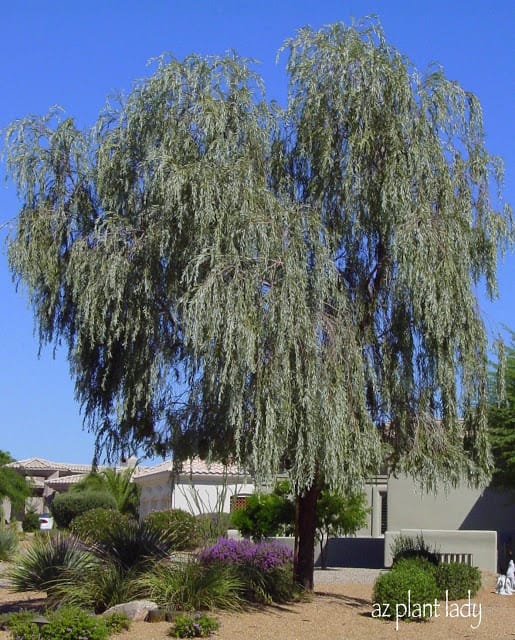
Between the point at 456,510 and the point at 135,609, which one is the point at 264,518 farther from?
the point at 135,609

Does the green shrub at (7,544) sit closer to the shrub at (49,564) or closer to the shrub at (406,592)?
the shrub at (49,564)

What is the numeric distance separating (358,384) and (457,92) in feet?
Answer: 16.3

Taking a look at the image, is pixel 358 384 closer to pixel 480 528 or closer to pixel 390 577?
pixel 390 577

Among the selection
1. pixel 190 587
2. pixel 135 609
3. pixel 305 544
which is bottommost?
pixel 135 609

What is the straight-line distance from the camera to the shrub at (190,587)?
13.9 meters

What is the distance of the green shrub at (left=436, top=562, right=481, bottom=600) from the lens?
57.4 ft

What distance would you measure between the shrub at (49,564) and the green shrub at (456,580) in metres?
6.55

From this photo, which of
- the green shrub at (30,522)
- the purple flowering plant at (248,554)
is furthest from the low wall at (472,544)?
the green shrub at (30,522)

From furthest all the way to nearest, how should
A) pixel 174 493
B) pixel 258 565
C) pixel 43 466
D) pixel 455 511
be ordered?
pixel 43 466 < pixel 174 493 < pixel 455 511 < pixel 258 565

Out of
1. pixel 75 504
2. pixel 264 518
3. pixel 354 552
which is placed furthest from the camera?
pixel 75 504

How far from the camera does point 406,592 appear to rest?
47.7 feet

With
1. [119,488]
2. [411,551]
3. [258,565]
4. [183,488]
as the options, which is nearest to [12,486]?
[119,488]

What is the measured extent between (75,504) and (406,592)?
26.8 m

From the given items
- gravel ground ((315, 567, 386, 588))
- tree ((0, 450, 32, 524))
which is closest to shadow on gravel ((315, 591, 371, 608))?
gravel ground ((315, 567, 386, 588))
